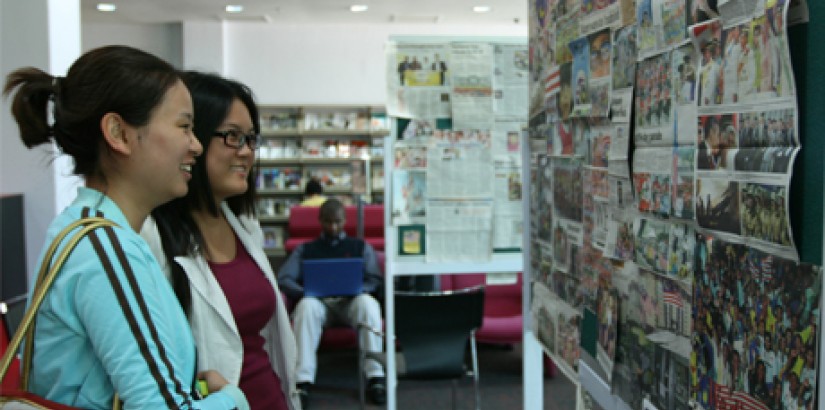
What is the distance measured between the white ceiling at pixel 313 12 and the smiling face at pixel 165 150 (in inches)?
332

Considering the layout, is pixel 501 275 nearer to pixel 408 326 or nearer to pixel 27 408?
pixel 408 326

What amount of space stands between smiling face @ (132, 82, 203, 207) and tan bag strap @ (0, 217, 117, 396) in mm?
130

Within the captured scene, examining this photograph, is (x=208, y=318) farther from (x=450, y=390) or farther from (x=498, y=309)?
(x=498, y=309)

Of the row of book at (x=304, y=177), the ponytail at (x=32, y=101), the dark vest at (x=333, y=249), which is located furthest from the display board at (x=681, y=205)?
the row of book at (x=304, y=177)

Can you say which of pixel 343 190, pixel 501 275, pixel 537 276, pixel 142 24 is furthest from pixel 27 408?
pixel 142 24

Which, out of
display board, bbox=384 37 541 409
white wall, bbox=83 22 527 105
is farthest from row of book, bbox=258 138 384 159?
display board, bbox=384 37 541 409

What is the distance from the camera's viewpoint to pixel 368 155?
11.2 m

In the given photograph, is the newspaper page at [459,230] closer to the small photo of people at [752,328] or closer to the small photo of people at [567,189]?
the small photo of people at [567,189]

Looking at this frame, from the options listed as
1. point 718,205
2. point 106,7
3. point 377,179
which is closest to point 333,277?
point 718,205

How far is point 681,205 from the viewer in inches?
40.5

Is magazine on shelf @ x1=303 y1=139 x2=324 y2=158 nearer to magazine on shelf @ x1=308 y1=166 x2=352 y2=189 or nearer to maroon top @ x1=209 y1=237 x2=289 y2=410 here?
magazine on shelf @ x1=308 y1=166 x2=352 y2=189

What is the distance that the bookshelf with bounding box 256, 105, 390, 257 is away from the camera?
11.0m

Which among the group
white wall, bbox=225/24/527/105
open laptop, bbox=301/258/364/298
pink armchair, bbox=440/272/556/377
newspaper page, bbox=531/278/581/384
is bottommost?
pink armchair, bbox=440/272/556/377

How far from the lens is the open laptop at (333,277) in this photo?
183 inches
